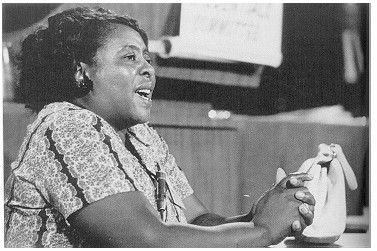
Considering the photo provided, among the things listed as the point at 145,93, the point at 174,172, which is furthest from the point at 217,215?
the point at 145,93

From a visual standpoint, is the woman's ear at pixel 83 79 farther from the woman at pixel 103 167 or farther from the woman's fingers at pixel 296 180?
the woman's fingers at pixel 296 180

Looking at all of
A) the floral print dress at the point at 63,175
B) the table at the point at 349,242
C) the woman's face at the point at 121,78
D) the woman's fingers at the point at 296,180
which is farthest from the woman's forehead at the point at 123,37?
the table at the point at 349,242

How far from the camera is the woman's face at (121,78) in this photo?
6.26 feet

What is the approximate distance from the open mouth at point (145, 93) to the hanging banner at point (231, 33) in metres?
0.19

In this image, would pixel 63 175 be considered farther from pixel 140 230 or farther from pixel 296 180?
pixel 296 180

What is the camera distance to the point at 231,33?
2.04 m

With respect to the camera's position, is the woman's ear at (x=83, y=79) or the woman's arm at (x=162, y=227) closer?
the woman's arm at (x=162, y=227)

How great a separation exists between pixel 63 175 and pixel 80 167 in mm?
63

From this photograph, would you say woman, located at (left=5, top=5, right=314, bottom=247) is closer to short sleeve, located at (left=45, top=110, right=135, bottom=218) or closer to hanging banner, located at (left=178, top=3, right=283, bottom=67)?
short sleeve, located at (left=45, top=110, right=135, bottom=218)

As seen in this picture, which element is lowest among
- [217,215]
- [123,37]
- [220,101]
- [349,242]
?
[349,242]

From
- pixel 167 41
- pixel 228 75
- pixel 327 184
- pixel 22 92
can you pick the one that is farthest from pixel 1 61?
pixel 327 184

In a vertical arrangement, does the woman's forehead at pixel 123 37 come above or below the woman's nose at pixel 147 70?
above

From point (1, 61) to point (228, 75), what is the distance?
923 mm

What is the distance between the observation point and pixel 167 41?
6.66ft
